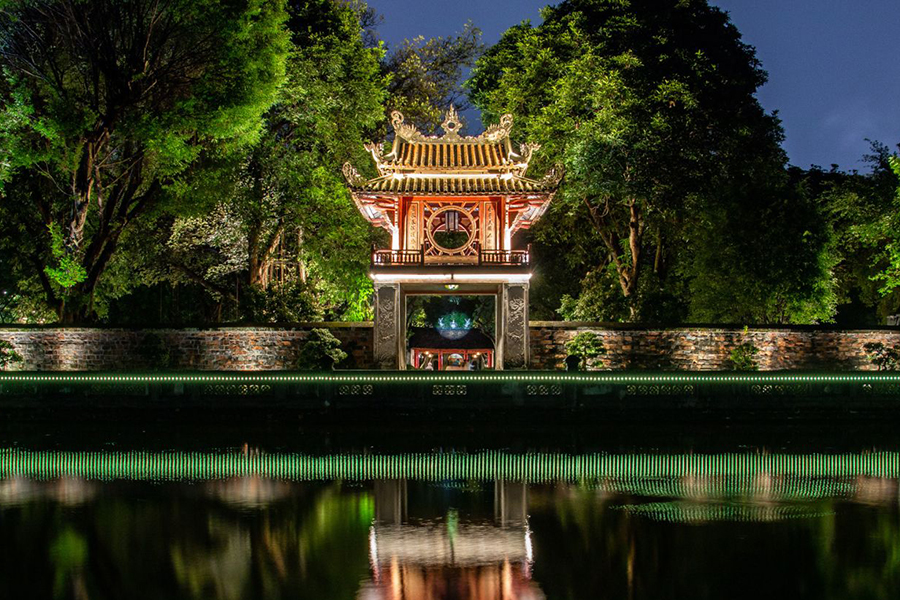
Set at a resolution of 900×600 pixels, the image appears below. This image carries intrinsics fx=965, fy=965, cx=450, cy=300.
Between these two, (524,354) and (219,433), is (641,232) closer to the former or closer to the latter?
(524,354)

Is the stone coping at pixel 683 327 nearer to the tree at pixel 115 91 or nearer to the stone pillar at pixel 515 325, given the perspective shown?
the stone pillar at pixel 515 325

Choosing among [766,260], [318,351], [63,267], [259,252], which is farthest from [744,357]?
[63,267]

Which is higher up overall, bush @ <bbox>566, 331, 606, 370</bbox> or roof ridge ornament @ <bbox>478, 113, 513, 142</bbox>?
roof ridge ornament @ <bbox>478, 113, 513, 142</bbox>

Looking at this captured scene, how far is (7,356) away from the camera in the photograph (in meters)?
31.2

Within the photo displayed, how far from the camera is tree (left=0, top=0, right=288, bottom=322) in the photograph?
30.6m

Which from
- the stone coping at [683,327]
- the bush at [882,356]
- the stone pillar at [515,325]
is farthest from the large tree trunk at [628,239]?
the stone pillar at [515,325]

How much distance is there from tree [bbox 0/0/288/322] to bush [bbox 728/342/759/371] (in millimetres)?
17888

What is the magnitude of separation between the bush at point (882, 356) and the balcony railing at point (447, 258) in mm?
12345

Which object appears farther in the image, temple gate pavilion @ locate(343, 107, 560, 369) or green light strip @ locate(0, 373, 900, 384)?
temple gate pavilion @ locate(343, 107, 560, 369)

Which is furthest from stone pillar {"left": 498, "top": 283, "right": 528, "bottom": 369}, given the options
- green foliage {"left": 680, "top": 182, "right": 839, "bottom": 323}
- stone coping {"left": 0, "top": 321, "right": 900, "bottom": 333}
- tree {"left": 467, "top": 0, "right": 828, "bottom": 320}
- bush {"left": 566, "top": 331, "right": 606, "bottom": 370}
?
green foliage {"left": 680, "top": 182, "right": 839, "bottom": 323}

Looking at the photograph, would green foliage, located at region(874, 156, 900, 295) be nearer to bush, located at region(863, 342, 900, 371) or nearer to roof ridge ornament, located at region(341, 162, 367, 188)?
bush, located at region(863, 342, 900, 371)

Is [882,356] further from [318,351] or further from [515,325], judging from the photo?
[318,351]

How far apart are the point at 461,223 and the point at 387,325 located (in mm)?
4521

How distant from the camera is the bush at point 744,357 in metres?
32.2
